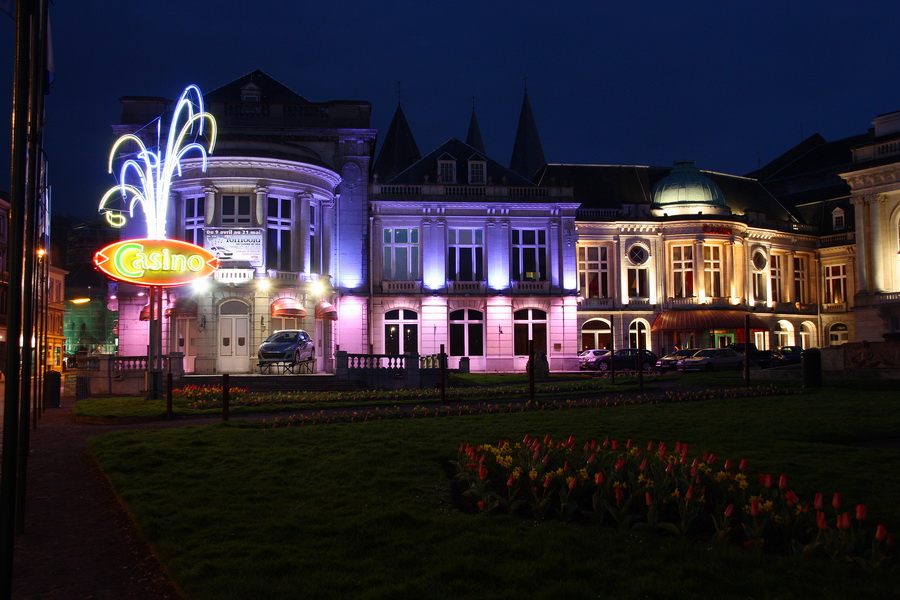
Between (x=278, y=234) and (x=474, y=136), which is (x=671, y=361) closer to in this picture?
(x=278, y=234)

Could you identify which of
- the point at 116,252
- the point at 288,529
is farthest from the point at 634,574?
the point at 116,252

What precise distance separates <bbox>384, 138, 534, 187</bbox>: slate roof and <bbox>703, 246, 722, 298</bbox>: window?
594 inches

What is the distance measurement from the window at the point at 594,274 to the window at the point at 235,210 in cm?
2533

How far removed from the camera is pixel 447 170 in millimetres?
51312

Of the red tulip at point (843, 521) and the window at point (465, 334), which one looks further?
the window at point (465, 334)

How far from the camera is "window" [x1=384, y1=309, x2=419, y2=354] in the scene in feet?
160

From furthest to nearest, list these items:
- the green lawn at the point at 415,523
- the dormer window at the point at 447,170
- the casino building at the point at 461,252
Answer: the dormer window at the point at 447,170
the casino building at the point at 461,252
the green lawn at the point at 415,523

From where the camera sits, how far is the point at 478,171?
51.6 m

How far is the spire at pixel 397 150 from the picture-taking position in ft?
227

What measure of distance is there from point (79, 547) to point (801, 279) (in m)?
64.2

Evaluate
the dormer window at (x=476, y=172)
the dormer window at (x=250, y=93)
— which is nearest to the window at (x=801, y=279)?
the dormer window at (x=476, y=172)

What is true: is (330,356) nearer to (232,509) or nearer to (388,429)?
(388,429)

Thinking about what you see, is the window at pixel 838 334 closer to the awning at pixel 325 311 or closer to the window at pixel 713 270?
the window at pixel 713 270

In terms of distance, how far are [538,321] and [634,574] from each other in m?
43.9
